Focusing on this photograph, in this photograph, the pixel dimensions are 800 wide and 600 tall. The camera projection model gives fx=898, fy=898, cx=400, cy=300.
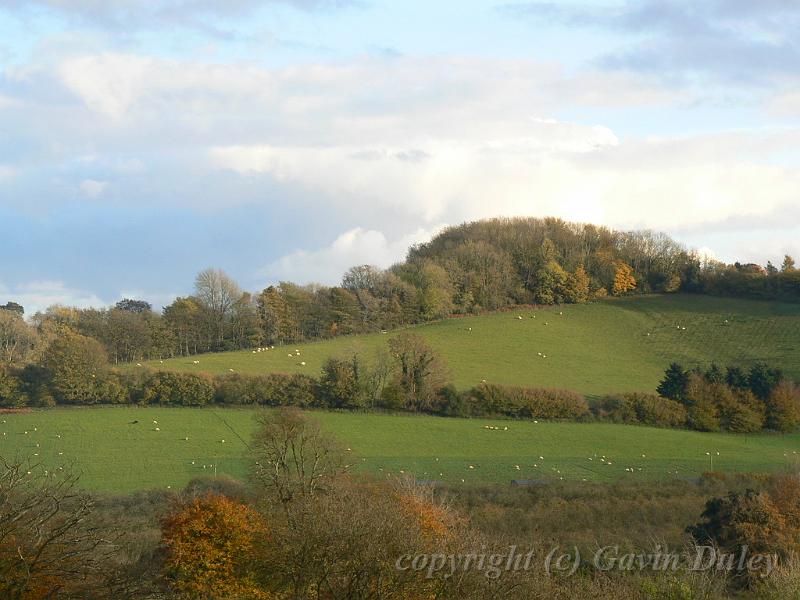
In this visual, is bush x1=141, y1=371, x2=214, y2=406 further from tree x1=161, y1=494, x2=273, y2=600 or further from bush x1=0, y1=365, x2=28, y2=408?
tree x1=161, y1=494, x2=273, y2=600

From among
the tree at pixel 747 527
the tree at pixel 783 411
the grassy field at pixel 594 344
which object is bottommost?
the tree at pixel 747 527

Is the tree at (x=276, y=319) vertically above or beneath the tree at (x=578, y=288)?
beneath

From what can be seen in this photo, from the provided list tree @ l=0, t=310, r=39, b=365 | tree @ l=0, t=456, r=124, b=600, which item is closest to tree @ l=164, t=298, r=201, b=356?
tree @ l=0, t=310, r=39, b=365

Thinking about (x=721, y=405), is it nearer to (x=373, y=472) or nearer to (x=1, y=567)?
(x=373, y=472)

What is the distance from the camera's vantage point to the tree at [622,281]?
104062 mm

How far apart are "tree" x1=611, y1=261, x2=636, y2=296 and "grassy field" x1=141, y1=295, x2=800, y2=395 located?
216cm

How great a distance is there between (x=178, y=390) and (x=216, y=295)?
1141 inches

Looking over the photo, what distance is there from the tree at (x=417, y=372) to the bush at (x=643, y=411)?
12.4 meters

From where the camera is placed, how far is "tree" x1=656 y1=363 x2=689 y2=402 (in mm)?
71875

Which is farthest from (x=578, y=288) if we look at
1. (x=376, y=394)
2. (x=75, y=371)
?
(x=75, y=371)

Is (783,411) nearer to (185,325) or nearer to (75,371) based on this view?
(75,371)

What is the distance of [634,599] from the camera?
2222 centimetres

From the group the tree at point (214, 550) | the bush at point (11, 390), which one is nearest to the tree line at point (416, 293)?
the bush at point (11, 390)

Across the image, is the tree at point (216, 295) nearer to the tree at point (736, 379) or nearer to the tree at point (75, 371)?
the tree at point (75, 371)
